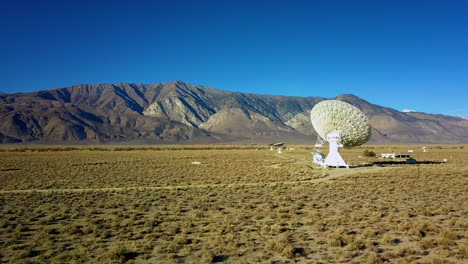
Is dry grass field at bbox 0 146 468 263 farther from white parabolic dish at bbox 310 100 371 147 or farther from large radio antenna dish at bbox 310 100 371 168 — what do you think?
white parabolic dish at bbox 310 100 371 147

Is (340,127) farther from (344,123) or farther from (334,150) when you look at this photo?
(334,150)

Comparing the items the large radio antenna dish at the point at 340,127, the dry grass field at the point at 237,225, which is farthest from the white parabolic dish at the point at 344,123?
Result: the dry grass field at the point at 237,225

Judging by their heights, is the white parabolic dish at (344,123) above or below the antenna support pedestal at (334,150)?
above

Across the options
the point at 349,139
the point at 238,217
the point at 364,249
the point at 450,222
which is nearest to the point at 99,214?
the point at 238,217

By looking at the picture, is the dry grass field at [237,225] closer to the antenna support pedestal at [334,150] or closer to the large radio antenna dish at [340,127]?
the antenna support pedestal at [334,150]

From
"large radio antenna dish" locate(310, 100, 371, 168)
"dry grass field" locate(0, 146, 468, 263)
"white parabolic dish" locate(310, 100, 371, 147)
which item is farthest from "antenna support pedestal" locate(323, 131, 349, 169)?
"dry grass field" locate(0, 146, 468, 263)

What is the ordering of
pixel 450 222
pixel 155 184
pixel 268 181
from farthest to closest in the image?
pixel 268 181, pixel 155 184, pixel 450 222

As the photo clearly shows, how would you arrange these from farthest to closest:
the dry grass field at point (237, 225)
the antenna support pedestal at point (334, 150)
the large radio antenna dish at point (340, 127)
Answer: the large radio antenna dish at point (340, 127), the antenna support pedestal at point (334, 150), the dry grass field at point (237, 225)

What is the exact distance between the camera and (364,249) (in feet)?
35.9

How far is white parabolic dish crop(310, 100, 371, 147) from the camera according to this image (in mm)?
41156

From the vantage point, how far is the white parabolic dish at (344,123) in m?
Result: 41.2

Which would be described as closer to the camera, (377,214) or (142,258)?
(142,258)

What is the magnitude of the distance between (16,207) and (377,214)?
707 inches

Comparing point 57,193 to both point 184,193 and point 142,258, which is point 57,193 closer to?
point 184,193
